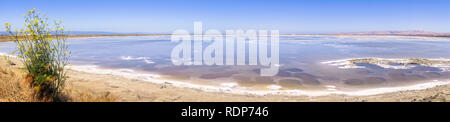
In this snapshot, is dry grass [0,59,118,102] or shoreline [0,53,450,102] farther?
shoreline [0,53,450,102]

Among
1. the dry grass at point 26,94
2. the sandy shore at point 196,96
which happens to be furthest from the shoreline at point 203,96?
the dry grass at point 26,94

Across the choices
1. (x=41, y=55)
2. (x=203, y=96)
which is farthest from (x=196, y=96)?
(x=41, y=55)

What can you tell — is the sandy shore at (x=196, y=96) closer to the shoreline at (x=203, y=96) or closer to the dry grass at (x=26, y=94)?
the shoreline at (x=203, y=96)

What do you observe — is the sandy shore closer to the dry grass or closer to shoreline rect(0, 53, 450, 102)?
shoreline rect(0, 53, 450, 102)

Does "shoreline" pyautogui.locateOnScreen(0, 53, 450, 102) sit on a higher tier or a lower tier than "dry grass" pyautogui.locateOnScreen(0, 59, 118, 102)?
lower

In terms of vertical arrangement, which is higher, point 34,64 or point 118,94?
point 34,64

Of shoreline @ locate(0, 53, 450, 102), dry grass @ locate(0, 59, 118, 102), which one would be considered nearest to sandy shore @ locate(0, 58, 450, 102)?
shoreline @ locate(0, 53, 450, 102)

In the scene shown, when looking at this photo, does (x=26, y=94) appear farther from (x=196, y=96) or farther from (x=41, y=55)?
(x=196, y=96)

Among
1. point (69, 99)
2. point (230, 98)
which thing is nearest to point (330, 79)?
point (230, 98)
